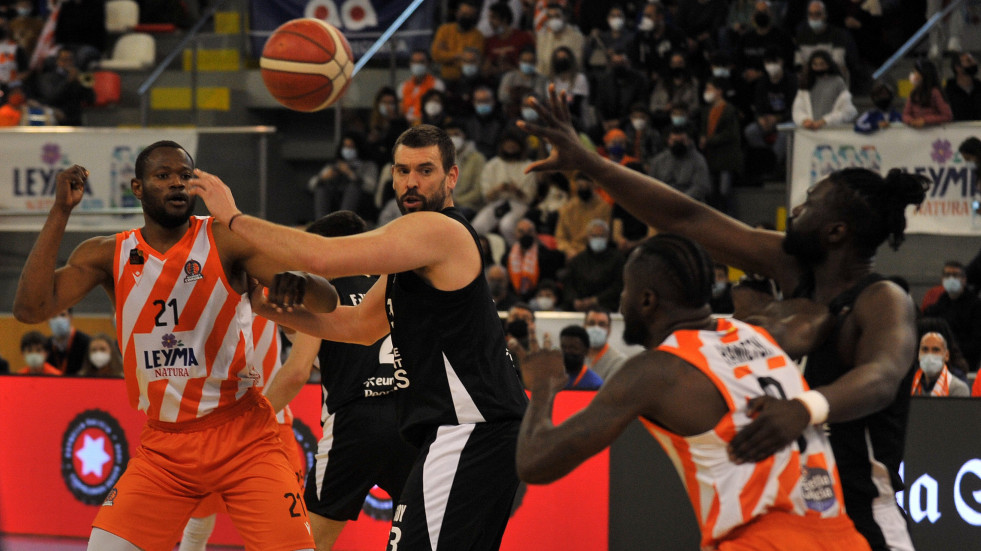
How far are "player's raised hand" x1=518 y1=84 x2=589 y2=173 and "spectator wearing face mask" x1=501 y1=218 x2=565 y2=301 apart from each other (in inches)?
322

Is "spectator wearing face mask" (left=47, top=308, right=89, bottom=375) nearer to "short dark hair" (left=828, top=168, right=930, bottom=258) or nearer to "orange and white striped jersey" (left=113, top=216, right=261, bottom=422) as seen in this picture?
"orange and white striped jersey" (left=113, top=216, right=261, bottom=422)

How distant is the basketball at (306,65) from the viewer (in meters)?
6.92

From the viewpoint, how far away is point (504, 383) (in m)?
4.27

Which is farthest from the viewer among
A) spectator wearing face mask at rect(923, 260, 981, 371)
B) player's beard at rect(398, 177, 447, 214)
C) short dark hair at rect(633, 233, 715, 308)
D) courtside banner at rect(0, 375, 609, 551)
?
spectator wearing face mask at rect(923, 260, 981, 371)

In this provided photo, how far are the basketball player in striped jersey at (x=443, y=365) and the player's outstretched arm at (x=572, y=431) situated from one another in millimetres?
965

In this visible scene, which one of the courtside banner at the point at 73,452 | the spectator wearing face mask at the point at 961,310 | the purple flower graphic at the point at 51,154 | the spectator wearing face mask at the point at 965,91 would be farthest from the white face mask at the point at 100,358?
the spectator wearing face mask at the point at 965,91

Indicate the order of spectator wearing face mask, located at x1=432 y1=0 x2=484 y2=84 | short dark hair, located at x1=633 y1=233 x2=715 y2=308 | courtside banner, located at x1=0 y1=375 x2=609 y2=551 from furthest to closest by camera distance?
spectator wearing face mask, located at x1=432 y1=0 x2=484 y2=84
courtside banner, located at x1=0 y1=375 x2=609 y2=551
short dark hair, located at x1=633 y1=233 x2=715 y2=308

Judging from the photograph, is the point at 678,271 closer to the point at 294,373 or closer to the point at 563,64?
the point at 294,373

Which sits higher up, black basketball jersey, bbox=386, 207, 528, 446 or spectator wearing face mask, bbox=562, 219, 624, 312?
black basketball jersey, bbox=386, 207, 528, 446

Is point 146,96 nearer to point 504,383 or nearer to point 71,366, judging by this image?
point 71,366

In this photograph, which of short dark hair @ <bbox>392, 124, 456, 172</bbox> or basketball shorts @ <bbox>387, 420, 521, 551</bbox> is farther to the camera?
short dark hair @ <bbox>392, 124, 456, 172</bbox>

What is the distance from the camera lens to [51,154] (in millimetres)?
12445

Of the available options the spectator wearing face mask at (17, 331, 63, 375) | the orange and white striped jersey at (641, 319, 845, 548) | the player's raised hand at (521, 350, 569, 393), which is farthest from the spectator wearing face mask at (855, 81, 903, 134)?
the player's raised hand at (521, 350, 569, 393)

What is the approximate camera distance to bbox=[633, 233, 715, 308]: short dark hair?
3123 millimetres
